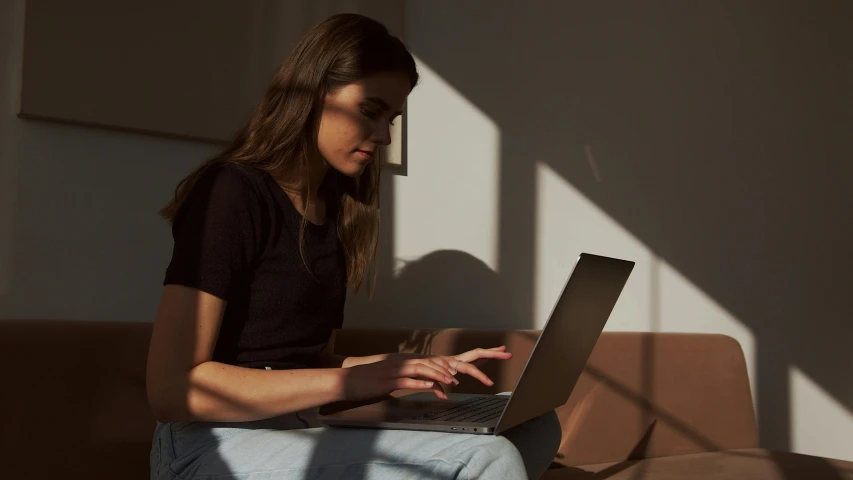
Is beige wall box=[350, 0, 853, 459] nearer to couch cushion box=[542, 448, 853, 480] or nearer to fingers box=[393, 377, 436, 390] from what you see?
couch cushion box=[542, 448, 853, 480]

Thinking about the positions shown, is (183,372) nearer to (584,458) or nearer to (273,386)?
(273,386)

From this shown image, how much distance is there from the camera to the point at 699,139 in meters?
3.32

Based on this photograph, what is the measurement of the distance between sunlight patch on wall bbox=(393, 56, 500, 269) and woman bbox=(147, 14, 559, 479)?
2.21ft

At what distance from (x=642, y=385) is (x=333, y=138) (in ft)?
4.36

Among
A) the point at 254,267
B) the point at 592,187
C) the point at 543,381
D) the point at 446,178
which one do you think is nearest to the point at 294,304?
the point at 254,267

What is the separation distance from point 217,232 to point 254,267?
13cm

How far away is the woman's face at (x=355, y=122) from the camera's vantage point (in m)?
1.71

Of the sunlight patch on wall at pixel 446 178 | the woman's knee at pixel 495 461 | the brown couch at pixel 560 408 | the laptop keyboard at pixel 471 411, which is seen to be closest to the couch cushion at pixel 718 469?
the brown couch at pixel 560 408

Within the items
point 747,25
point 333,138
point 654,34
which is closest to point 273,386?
point 333,138

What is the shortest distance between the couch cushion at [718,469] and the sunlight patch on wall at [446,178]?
775mm

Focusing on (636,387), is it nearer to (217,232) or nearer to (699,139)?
(699,139)

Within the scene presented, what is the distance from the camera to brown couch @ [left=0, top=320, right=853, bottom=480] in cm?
166

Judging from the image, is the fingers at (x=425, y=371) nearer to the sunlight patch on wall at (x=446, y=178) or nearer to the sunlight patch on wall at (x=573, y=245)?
the sunlight patch on wall at (x=446, y=178)

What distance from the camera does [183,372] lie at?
1364 millimetres
